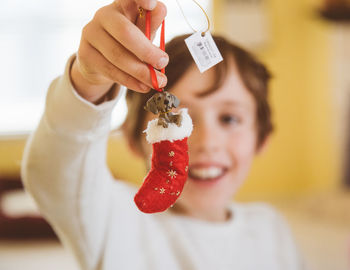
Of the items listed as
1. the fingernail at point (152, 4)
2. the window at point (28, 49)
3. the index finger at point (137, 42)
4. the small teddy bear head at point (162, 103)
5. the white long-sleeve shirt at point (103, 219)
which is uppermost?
the fingernail at point (152, 4)

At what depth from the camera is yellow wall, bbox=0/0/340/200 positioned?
245cm

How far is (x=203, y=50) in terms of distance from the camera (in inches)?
12.3

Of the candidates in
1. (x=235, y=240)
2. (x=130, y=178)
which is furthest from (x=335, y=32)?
(x=235, y=240)

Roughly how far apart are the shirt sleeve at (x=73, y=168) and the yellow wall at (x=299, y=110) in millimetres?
1996

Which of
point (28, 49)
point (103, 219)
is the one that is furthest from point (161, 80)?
point (28, 49)

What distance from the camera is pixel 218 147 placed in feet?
1.64

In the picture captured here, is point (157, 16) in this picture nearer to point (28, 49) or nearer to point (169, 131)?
point (169, 131)

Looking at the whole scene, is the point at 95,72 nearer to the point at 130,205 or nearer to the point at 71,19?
the point at 130,205

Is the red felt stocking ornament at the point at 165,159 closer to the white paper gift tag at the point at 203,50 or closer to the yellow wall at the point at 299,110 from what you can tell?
the white paper gift tag at the point at 203,50

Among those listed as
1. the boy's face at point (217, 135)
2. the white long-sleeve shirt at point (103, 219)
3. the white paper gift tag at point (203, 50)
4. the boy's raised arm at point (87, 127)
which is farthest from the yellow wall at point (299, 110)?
the white paper gift tag at point (203, 50)

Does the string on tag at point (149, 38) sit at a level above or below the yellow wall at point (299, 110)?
above

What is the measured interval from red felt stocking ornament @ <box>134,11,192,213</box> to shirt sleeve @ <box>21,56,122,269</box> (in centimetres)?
10

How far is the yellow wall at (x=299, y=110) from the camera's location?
8.02 feet

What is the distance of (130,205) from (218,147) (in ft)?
0.52
